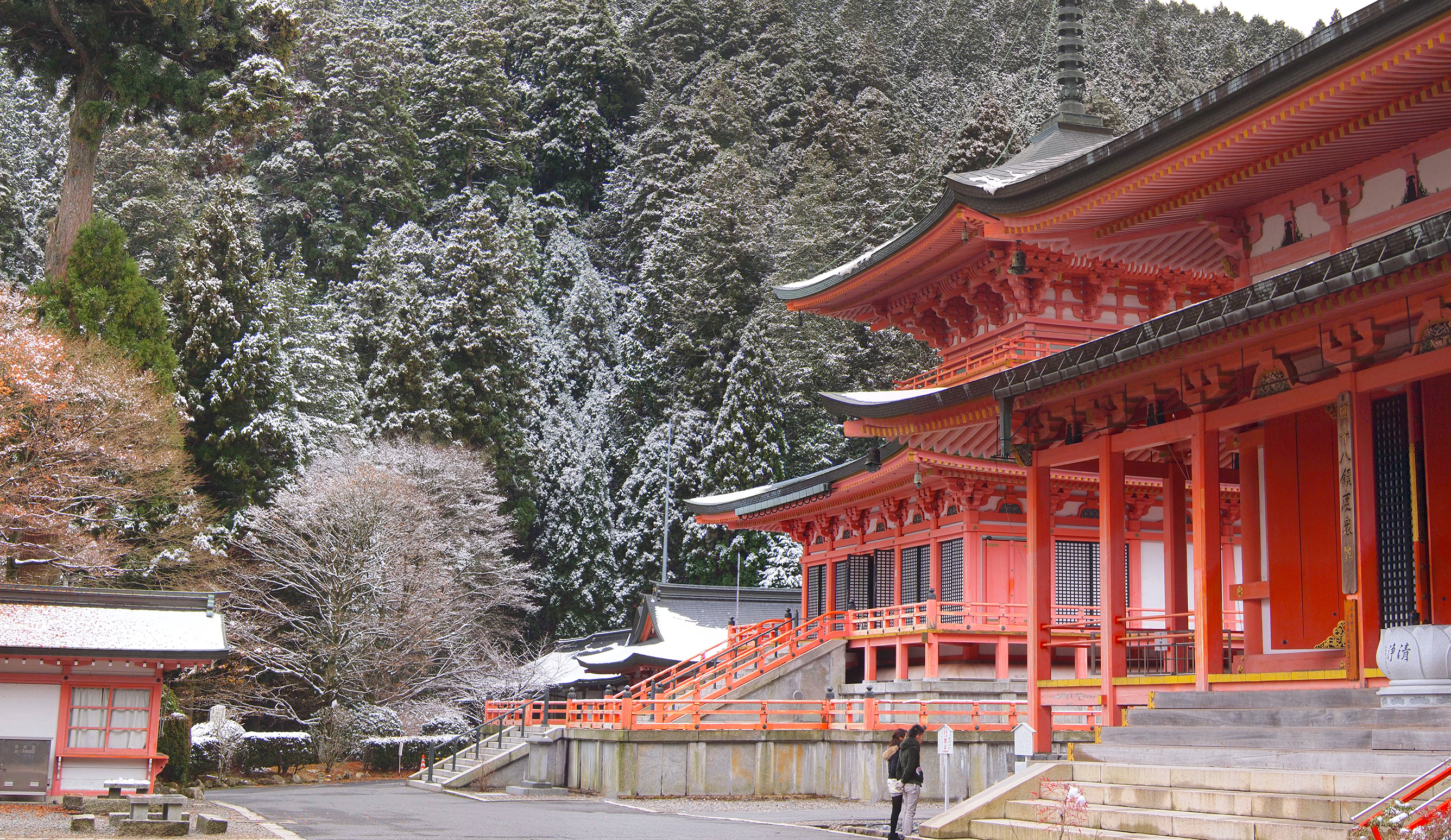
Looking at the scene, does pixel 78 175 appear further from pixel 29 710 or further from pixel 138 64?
pixel 29 710

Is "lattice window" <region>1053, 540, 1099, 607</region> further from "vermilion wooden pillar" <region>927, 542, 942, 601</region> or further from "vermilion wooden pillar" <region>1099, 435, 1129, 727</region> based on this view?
"vermilion wooden pillar" <region>1099, 435, 1129, 727</region>

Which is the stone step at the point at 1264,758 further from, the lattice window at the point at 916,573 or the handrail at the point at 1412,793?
the lattice window at the point at 916,573

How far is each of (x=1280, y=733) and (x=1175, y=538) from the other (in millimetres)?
5017

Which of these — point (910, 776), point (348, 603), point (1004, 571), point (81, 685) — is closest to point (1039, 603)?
point (910, 776)

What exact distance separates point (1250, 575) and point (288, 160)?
61591mm

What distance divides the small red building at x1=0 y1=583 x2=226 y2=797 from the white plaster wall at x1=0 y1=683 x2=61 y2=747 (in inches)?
0.5

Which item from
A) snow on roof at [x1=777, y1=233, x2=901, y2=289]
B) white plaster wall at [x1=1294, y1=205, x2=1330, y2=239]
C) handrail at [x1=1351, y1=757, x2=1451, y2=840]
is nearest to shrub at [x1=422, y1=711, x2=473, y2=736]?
snow on roof at [x1=777, y1=233, x2=901, y2=289]

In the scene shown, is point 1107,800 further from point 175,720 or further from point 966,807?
point 175,720

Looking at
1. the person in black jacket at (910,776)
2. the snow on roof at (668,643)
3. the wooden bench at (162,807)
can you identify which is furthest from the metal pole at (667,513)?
the person in black jacket at (910,776)

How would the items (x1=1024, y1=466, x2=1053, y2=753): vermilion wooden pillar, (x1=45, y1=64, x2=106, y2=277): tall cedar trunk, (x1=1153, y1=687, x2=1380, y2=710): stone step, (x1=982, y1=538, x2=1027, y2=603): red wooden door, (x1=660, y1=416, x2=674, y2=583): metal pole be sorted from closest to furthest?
(x1=1153, y1=687, x2=1380, y2=710): stone step
(x1=1024, y1=466, x2=1053, y2=753): vermilion wooden pillar
(x1=982, y1=538, x2=1027, y2=603): red wooden door
(x1=45, y1=64, x2=106, y2=277): tall cedar trunk
(x1=660, y1=416, x2=674, y2=583): metal pole

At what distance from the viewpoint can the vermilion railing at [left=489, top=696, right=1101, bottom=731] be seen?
22172 millimetres

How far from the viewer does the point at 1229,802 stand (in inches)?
413

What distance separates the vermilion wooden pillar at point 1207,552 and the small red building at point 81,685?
15.7 metres

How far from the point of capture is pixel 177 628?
73.5ft
